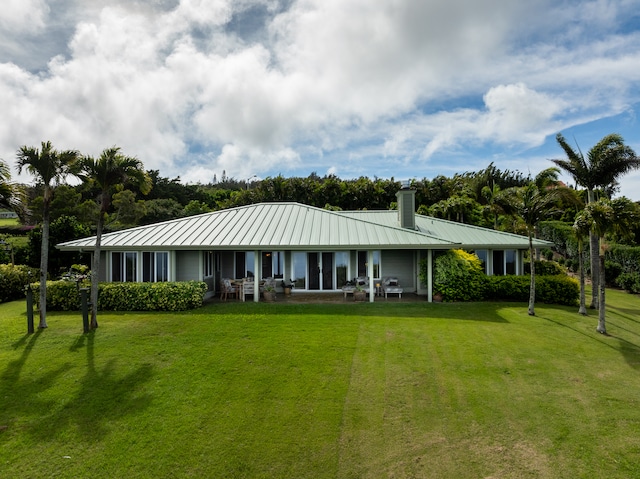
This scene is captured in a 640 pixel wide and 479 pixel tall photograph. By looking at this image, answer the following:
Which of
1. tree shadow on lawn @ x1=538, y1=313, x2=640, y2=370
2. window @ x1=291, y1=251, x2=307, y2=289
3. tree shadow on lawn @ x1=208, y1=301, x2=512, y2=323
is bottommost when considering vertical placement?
tree shadow on lawn @ x1=538, y1=313, x2=640, y2=370

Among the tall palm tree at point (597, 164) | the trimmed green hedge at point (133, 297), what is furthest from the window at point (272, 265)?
the tall palm tree at point (597, 164)

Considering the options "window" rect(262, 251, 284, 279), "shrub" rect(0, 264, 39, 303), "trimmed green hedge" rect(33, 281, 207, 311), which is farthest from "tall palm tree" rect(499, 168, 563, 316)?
"shrub" rect(0, 264, 39, 303)

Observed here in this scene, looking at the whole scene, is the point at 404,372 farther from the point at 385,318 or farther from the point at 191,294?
the point at 191,294

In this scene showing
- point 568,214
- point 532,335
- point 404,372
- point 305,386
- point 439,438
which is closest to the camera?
point 439,438

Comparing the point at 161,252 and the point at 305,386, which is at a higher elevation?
the point at 161,252

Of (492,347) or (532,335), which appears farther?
(532,335)

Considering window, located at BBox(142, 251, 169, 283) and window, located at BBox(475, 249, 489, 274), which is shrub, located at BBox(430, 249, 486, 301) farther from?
window, located at BBox(142, 251, 169, 283)

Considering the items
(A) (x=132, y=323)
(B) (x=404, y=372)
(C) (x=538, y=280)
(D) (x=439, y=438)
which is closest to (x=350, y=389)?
(B) (x=404, y=372)

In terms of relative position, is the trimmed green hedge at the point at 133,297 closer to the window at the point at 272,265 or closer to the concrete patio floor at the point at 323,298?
the concrete patio floor at the point at 323,298
